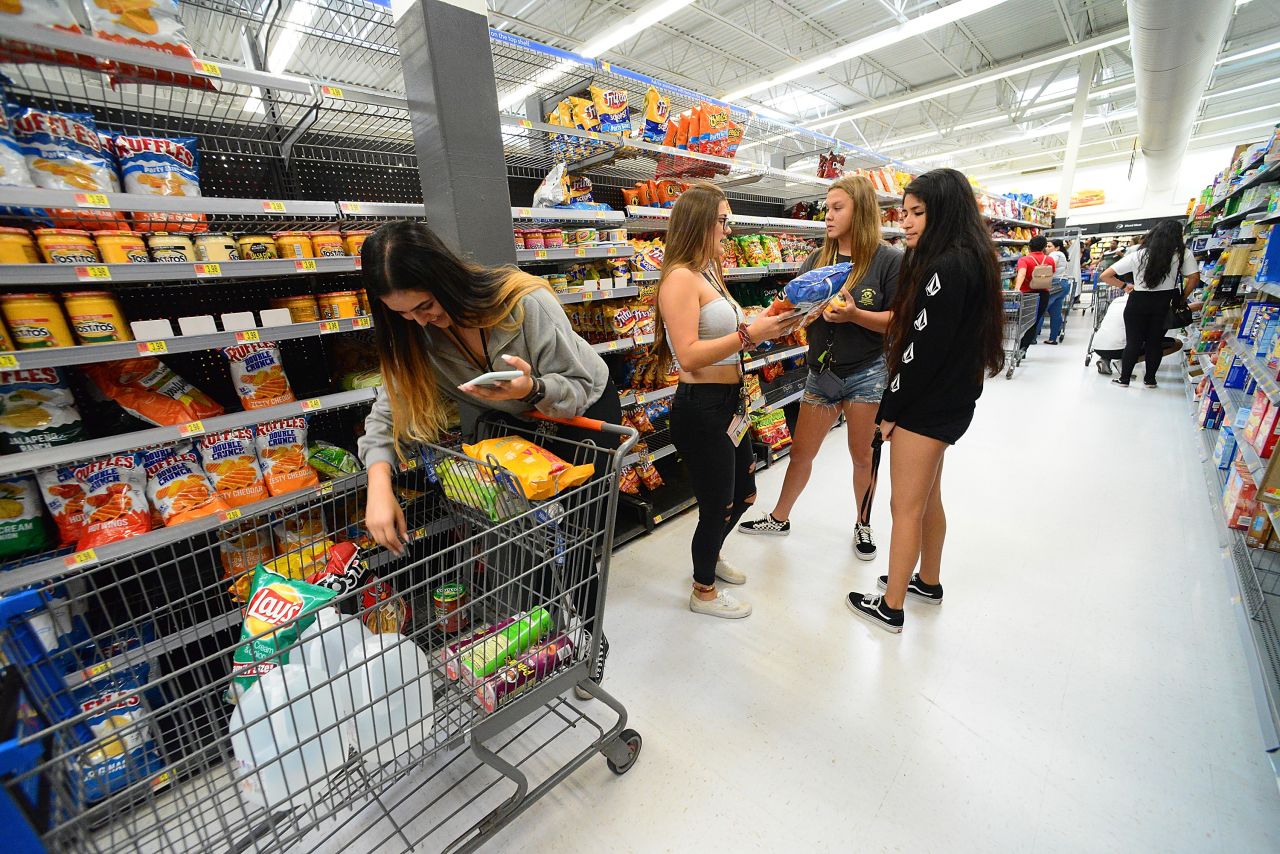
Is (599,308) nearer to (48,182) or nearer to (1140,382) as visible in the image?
(48,182)

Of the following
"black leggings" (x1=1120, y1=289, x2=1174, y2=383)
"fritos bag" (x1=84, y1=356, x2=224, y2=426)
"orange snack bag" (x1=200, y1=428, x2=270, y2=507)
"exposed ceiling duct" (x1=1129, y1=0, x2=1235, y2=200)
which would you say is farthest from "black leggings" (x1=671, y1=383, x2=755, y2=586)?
"exposed ceiling duct" (x1=1129, y1=0, x2=1235, y2=200)

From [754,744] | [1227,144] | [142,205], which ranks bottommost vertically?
[754,744]

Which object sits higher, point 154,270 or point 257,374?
point 154,270

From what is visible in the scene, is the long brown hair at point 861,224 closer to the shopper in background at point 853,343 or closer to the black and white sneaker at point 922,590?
the shopper in background at point 853,343

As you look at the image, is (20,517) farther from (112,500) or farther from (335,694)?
(335,694)

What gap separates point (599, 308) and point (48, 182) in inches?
80.3

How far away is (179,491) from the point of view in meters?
1.63

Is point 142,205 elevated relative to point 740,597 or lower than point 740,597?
elevated

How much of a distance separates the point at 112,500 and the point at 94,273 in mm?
657

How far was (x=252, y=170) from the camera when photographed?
6.72ft

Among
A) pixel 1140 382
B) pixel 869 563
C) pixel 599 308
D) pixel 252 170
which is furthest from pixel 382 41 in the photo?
pixel 1140 382

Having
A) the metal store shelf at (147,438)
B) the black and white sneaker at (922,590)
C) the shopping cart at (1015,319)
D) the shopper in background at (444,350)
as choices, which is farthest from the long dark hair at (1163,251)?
the metal store shelf at (147,438)

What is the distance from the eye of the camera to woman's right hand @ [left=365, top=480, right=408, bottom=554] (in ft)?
3.93

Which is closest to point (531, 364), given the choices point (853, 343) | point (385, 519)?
point (385, 519)
